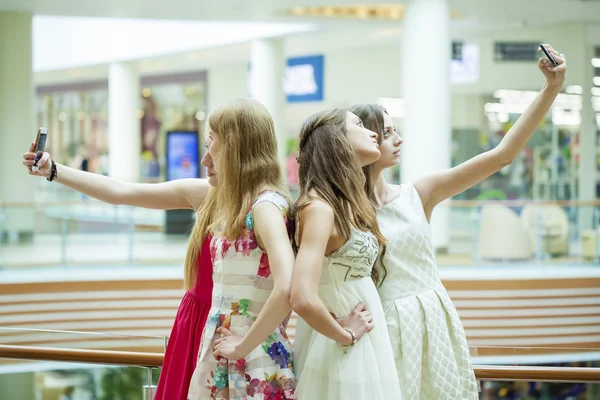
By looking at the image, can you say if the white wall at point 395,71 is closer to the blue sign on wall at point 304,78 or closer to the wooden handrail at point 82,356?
the blue sign on wall at point 304,78

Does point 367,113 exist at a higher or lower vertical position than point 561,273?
higher

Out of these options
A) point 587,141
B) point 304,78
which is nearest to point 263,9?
point 304,78

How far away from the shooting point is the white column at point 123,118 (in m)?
21.8

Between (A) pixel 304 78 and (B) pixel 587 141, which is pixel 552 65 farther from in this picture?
(A) pixel 304 78

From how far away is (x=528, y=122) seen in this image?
2324 mm

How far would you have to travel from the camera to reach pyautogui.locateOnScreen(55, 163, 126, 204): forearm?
2.40 meters

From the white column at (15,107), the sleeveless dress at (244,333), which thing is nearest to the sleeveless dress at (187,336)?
the sleeveless dress at (244,333)

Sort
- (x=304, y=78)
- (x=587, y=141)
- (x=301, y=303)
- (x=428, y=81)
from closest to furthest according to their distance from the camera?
(x=301, y=303), (x=428, y=81), (x=587, y=141), (x=304, y=78)

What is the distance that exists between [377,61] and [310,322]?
17067 millimetres

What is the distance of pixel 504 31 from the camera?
16.3m

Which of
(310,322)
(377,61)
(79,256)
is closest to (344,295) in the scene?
(310,322)

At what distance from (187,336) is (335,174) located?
0.60m

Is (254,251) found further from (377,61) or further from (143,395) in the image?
(377,61)

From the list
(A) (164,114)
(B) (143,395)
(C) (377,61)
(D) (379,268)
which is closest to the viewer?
(D) (379,268)
